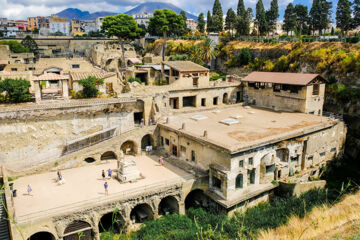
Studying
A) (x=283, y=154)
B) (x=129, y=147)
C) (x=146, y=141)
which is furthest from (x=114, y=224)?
(x=283, y=154)

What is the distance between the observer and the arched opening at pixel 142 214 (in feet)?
85.7

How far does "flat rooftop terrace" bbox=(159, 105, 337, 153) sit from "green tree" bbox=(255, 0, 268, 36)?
103ft

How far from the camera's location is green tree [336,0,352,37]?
49594 mm

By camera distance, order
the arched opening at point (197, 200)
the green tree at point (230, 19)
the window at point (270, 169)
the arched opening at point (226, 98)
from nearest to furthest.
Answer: the arched opening at point (197, 200)
the window at point (270, 169)
the arched opening at point (226, 98)
the green tree at point (230, 19)

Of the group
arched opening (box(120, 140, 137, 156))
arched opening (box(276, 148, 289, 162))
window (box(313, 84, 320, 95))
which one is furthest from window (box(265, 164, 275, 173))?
arched opening (box(120, 140, 137, 156))

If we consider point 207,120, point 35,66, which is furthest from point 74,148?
point 35,66

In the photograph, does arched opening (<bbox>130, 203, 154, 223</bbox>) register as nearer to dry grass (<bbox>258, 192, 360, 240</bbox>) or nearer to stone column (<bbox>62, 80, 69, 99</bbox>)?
dry grass (<bbox>258, 192, 360, 240</bbox>)

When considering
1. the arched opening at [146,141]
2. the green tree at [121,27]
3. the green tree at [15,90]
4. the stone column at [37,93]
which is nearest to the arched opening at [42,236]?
the arched opening at [146,141]

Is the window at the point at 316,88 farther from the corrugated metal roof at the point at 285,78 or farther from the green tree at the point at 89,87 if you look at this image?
the green tree at the point at 89,87

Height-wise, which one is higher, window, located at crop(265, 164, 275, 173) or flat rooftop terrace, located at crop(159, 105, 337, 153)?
flat rooftop terrace, located at crop(159, 105, 337, 153)

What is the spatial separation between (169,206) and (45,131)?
15801mm

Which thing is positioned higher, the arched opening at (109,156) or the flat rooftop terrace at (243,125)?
the flat rooftop terrace at (243,125)

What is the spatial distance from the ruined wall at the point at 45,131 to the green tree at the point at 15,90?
17.4ft

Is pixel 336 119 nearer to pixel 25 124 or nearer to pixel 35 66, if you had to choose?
pixel 25 124
